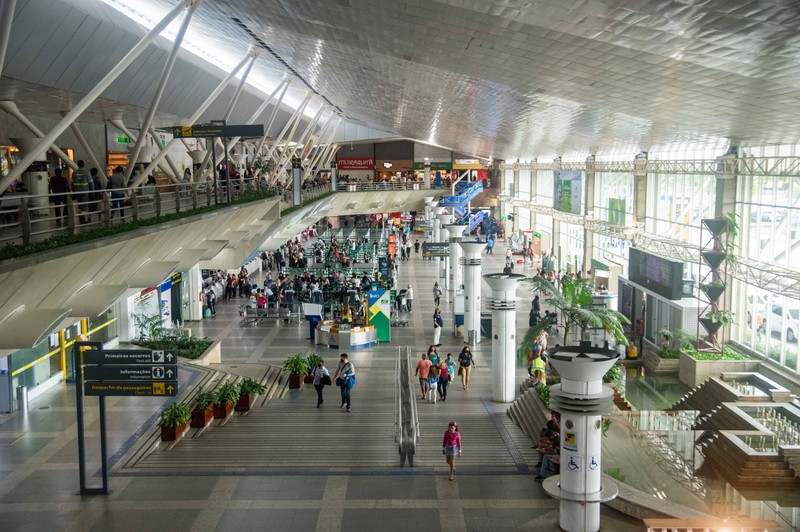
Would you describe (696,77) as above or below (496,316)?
above

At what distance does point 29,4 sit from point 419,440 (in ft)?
32.4

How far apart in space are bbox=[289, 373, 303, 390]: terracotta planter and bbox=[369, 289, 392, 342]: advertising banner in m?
6.19

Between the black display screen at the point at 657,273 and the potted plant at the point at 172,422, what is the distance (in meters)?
14.0

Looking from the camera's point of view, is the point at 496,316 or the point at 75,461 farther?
the point at 496,316

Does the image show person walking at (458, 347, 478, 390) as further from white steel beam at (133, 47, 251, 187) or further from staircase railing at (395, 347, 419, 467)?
white steel beam at (133, 47, 251, 187)

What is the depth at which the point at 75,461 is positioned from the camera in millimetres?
13875

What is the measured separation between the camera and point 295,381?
20.5m

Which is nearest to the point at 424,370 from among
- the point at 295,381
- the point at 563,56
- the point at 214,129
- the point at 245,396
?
the point at 295,381

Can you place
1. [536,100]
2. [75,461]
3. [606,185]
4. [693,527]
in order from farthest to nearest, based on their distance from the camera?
1. [606,185]
2. [536,100]
3. [75,461]
4. [693,527]

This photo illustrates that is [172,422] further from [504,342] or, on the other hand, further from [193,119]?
[193,119]

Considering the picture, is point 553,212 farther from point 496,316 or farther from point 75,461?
point 75,461

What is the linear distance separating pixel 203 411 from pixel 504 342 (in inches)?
273

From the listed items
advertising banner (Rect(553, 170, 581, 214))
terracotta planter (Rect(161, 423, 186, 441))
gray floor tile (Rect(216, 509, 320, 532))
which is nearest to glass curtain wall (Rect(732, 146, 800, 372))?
gray floor tile (Rect(216, 509, 320, 532))

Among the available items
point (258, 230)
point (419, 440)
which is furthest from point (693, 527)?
point (258, 230)
